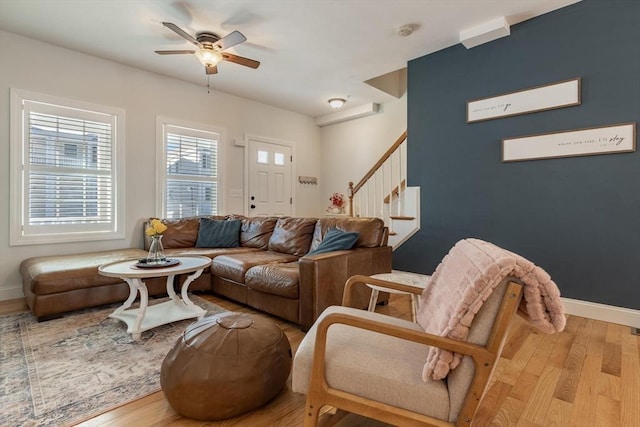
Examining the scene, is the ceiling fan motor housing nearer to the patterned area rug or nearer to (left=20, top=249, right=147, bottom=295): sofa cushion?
(left=20, top=249, right=147, bottom=295): sofa cushion

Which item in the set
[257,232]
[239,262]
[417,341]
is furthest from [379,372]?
[257,232]

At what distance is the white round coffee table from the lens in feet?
7.63

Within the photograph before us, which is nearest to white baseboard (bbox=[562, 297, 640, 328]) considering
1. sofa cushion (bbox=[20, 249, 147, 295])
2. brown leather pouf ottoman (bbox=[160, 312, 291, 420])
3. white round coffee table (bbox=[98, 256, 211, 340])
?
brown leather pouf ottoman (bbox=[160, 312, 291, 420])

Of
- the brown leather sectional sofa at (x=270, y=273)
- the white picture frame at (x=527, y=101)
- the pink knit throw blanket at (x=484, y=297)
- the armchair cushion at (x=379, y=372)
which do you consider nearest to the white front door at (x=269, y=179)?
the brown leather sectional sofa at (x=270, y=273)

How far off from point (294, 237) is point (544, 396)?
249 cm

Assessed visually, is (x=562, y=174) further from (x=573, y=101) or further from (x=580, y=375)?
(x=580, y=375)

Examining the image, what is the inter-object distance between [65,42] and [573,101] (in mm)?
5205

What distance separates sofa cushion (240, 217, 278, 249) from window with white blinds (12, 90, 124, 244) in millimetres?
1566

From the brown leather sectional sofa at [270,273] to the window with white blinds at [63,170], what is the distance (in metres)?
0.48

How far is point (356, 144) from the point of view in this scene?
5.90 metres

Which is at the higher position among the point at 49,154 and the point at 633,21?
the point at 633,21

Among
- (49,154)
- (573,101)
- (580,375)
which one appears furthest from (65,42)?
(580,375)

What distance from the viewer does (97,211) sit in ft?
12.6

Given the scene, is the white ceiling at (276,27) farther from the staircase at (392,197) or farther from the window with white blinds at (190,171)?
the staircase at (392,197)
